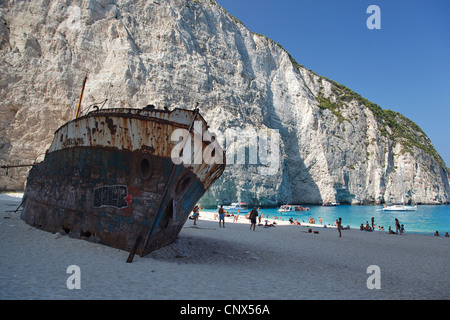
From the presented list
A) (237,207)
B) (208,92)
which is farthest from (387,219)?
(208,92)

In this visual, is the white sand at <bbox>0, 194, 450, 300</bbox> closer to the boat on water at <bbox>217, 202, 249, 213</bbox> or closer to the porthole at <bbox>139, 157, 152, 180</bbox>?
the porthole at <bbox>139, 157, 152, 180</bbox>

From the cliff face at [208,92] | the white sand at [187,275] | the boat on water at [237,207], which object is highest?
the cliff face at [208,92]

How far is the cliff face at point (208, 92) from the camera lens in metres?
40.0

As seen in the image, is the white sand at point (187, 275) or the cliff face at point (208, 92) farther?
the cliff face at point (208, 92)

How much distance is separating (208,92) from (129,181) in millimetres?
44641

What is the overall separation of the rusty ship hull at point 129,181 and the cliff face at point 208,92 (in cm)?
3698

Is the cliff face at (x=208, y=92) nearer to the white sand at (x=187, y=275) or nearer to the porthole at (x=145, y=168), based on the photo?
the porthole at (x=145, y=168)

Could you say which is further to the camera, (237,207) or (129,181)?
(237,207)

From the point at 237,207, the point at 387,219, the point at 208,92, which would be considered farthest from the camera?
the point at 208,92

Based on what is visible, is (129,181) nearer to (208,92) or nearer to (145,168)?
(145,168)

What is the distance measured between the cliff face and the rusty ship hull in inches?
1456

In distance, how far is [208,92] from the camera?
1946 inches

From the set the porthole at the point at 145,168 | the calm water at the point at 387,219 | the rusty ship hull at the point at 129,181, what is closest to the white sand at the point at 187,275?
the rusty ship hull at the point at 129,181
